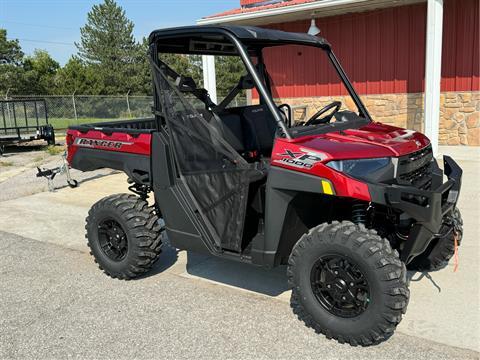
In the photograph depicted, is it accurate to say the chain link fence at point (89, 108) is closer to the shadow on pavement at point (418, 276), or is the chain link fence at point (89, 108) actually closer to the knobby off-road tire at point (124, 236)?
the knobby off-road tire at point (124, 236)

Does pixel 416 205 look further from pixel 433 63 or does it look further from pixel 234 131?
pixel 433 63

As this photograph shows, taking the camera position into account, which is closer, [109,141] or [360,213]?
[360,213]

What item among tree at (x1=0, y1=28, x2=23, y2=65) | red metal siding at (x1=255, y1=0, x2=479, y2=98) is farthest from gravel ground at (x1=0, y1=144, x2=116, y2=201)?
tree at (x1=0, y1=28, x2=23, y2=65)

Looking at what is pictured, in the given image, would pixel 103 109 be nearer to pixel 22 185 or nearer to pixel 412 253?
pixel 22 185

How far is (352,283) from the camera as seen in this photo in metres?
3.15

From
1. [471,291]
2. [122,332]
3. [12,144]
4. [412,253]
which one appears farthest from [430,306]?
[12,144]

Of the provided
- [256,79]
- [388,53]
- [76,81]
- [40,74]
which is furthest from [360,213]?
[40,74]

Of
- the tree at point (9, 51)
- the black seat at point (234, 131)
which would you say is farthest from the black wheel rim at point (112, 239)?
the tree at point (9, 51)

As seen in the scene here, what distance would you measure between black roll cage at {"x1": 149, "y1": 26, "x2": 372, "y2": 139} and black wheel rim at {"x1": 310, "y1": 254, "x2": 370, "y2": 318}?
2.92 ft

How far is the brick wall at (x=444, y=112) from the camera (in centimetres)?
1103

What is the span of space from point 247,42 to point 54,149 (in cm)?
1277

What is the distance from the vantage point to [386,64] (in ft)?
39.0

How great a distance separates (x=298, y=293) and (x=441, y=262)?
1.65 meters

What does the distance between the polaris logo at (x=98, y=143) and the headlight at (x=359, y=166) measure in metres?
2.07
